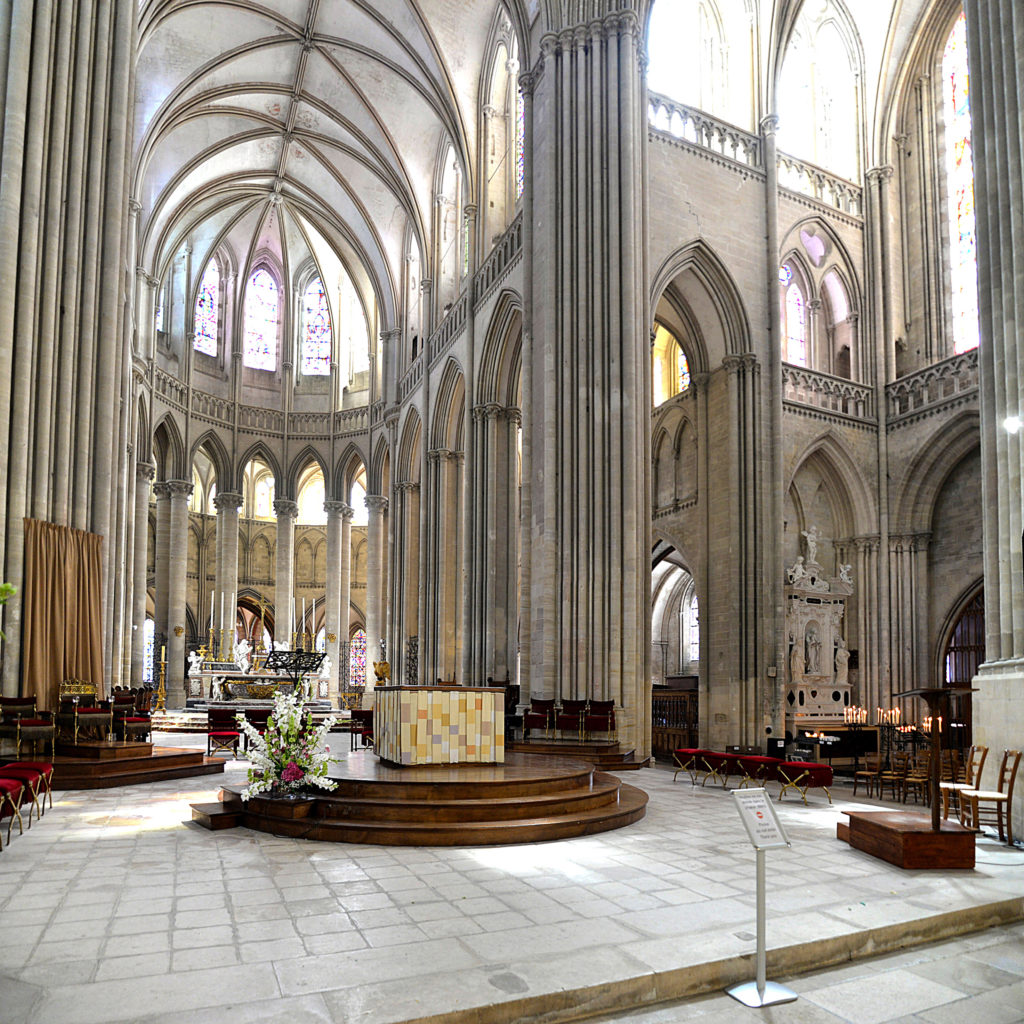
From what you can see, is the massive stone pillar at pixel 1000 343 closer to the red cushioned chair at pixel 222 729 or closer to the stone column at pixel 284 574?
the red cushioned chair at pixel 222 729

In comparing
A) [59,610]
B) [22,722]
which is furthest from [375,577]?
[22,722]

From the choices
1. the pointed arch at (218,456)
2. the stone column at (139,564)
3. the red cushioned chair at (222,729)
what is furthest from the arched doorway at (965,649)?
the pointed arch at (218,456)

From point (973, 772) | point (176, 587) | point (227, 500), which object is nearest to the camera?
point (973, 772)

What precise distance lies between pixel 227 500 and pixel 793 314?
1989cm

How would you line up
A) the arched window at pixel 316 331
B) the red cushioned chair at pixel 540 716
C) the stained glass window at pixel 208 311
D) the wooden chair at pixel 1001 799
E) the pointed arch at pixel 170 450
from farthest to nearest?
the arched window at pixel 316 331 → the stained glass window at pixel 208 311 → the pointed arch at pixel 170 450 → the red cushioned chair at pixel 540 716 → the wooden chair at pixel 1001 799

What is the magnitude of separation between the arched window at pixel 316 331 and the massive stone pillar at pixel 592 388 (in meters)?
20.0

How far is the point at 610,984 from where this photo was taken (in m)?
4.23

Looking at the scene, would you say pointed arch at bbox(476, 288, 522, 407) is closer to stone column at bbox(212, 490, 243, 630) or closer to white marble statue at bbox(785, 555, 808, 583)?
white marble statue at bbox(785, 555, 808, 583)

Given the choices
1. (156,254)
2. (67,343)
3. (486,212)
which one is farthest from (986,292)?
(156,254)

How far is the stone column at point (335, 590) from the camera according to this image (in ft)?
103

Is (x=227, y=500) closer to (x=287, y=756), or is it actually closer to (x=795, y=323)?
(x=795, y=323)

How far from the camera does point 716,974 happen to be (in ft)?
14.9

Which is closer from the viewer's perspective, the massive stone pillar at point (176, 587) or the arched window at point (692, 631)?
the arched window at point (692, 631)

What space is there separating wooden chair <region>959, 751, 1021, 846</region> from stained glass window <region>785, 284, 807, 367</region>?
15.3 metres
